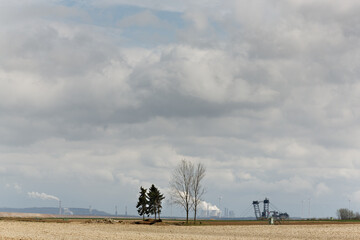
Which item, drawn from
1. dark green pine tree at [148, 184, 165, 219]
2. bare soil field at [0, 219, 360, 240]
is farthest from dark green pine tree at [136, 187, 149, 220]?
bare soil field at [0, 219, 360, 240]

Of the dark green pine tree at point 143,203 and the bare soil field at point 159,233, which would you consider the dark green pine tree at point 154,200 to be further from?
the bare soil field at point 159,233

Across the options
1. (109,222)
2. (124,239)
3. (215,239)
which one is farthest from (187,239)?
(109,222)

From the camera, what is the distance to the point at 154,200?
5536 inches

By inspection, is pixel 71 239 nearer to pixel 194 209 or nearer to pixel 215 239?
pixel 215 239

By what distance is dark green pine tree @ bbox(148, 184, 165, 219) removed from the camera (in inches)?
5541

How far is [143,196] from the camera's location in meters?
144

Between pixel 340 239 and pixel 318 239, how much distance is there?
2724 millimetres

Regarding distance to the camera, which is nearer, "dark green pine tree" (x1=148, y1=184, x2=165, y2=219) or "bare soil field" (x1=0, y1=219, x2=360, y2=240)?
"bare soil field" (x1=0, y1=219, x2=360, y2=240)

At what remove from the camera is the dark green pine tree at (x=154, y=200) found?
14075 centimetres

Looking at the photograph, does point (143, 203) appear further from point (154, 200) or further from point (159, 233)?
point (159, 233)

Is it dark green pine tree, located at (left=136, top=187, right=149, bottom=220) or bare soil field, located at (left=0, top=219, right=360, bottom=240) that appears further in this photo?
dark green pine tree, located at (left=136, top=187, right=149, bottom=220)

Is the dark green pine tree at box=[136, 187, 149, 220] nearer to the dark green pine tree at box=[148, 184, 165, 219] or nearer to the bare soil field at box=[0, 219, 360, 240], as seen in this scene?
the dark green pine tree at box=[148, 184, 165, 219]

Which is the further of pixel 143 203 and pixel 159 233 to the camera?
pixel 143 203

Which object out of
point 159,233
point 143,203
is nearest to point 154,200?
point 143,203
